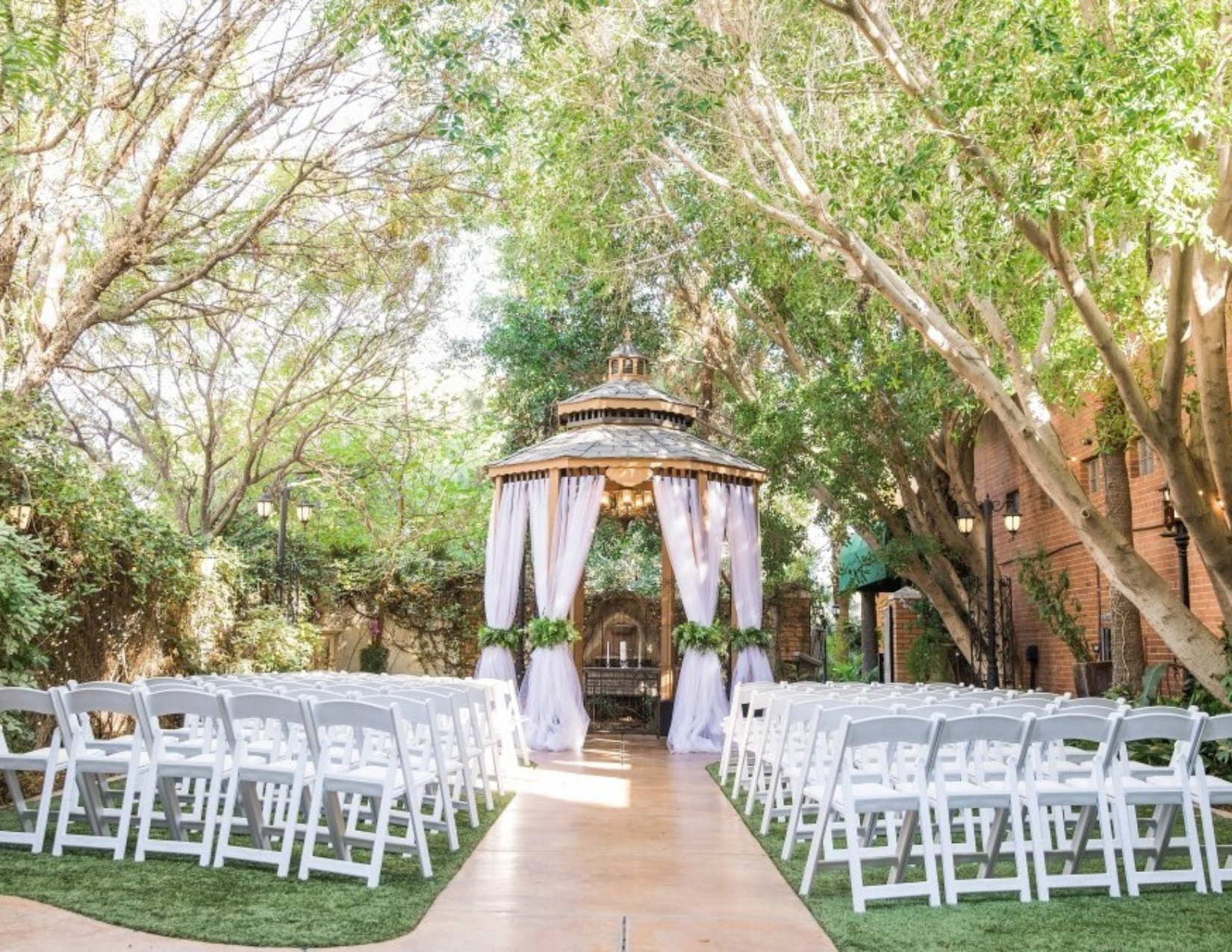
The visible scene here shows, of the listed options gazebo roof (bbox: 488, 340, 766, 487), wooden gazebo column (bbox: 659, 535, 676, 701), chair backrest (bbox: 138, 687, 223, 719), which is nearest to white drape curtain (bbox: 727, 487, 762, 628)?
gazebo roof (bbox: 488, 340, 766, 487)

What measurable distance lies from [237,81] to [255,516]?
975cm

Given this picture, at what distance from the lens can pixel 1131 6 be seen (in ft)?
26.7

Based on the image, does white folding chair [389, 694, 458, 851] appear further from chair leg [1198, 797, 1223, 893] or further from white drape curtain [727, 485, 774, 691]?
white drape curtain [727, 485, 774, 691]

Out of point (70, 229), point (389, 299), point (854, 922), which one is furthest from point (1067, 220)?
point (389, 299)

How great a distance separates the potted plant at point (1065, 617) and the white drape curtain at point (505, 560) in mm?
6143

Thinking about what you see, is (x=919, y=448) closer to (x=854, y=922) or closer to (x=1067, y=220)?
(x=1067, y=220)

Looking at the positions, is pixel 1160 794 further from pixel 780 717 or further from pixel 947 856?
pixel 780 717

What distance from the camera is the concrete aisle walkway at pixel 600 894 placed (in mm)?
4578

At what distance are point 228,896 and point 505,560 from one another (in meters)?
8.80

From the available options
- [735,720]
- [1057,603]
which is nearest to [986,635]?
[1057,603]

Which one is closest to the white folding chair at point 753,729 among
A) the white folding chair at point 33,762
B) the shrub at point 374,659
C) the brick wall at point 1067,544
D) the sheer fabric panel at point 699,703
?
the sheer fabric panel at point 699,703

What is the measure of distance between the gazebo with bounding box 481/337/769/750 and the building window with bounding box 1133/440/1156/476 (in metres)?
4.08

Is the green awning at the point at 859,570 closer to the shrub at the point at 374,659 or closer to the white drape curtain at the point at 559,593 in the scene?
the white drape curtain at the point at 559,593

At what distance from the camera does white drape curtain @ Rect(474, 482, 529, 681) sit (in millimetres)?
13828
